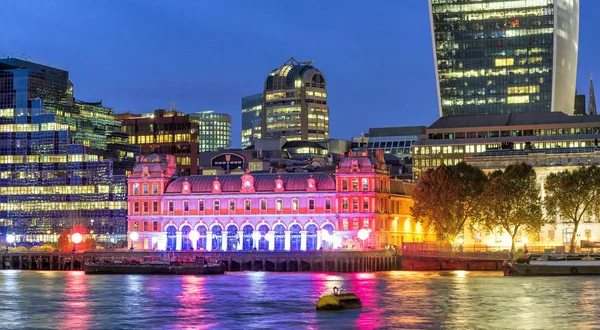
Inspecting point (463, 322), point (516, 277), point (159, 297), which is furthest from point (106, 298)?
point (516, 277)

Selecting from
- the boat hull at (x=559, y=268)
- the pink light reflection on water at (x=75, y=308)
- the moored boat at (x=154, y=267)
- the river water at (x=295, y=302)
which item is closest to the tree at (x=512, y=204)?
the river water at (x=295, y=302)

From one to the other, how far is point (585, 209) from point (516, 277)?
34.0 meters

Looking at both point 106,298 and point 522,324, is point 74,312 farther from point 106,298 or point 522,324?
point 522,324

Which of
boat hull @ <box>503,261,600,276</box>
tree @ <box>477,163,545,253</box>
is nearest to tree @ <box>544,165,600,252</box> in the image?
tree @ <box>477,163,545,253</box>

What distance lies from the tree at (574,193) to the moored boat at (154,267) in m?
57.3

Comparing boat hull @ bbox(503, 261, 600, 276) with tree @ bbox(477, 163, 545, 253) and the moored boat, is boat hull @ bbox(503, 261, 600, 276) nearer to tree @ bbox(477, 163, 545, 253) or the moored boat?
tree @ bbox(477, 163, 545, 253)

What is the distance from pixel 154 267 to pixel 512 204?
200 ft

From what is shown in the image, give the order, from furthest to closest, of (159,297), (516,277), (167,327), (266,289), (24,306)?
(516,277) < (266,289) < (159,297) < (24,306) < (167,327)

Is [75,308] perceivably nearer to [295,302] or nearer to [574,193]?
[295,302]

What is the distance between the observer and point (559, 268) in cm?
16900

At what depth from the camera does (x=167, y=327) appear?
99062 mm

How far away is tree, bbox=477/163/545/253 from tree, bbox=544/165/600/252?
2.73m

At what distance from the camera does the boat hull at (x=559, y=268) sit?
553 feet

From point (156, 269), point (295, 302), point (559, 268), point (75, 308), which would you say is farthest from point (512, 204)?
point (75, 308)
